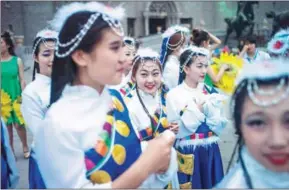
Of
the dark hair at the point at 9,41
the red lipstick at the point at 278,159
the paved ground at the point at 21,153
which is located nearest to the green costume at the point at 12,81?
the dark hair at the point at 9,41

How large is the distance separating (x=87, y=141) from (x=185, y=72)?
7.99 ft

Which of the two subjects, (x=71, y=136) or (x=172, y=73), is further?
(x=172, y=73)

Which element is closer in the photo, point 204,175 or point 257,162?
point 257,162

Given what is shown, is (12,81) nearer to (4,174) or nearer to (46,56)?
(46,56)

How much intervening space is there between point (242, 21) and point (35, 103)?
18.4m

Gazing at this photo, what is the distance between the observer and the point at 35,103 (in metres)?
3.00

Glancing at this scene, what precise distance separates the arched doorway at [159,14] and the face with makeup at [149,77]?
82.8ft

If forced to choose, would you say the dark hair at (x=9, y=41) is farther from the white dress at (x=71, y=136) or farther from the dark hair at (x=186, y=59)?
the white dress at (x=71, y=136)

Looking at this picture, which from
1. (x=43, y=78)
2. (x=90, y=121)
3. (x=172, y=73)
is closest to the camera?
(x=90, y=121)

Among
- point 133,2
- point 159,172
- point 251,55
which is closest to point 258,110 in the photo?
point 159,172

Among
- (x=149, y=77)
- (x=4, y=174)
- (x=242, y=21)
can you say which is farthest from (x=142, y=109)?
(x=242, y=21)

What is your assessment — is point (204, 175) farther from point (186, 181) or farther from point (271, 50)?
point (271, 50)

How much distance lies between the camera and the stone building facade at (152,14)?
25094 millimetres

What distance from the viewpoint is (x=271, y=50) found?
348 cm
